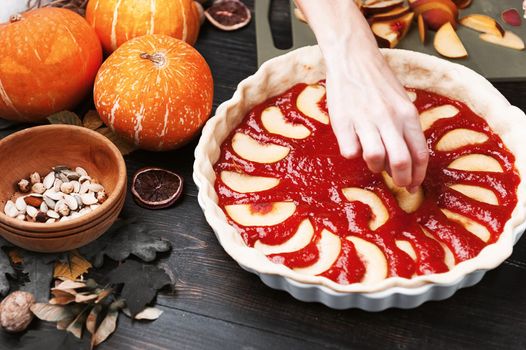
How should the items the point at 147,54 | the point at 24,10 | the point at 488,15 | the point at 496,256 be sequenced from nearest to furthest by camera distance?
the point at 496,256
the point at 147,54
the point at 24,10
the point at 488,15

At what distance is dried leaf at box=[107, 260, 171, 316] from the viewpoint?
2471 millimetres

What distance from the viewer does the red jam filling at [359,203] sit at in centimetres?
241

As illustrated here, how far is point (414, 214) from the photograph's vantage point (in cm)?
257

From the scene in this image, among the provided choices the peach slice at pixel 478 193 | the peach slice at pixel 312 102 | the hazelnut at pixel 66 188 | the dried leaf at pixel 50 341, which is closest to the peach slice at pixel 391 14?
the peach slice at pixel 312 102

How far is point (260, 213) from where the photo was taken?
257 cm

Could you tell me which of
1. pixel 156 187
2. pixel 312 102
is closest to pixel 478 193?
pixel 312 102

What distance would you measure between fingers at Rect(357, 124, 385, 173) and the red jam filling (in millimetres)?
332

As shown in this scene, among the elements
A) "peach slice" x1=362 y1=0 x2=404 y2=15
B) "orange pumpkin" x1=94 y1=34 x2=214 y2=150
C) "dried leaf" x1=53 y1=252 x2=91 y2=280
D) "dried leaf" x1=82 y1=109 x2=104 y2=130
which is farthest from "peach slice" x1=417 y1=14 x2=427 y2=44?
"dried leaf" x1=53 y1=252 x2=91 y2=280

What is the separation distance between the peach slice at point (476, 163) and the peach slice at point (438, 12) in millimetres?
932

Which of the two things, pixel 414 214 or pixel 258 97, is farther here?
pixel 258 97

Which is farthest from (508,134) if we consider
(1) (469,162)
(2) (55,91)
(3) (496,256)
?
(2) (55,91)

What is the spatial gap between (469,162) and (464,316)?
2.06 feet

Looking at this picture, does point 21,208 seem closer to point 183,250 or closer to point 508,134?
point 183,250

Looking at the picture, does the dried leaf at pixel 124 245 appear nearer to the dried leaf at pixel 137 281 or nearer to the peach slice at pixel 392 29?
the dried leaf at pixel 137 281
